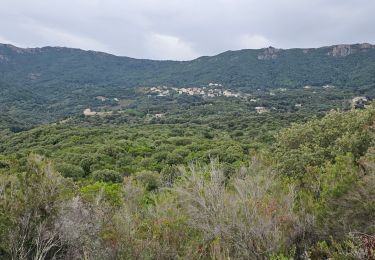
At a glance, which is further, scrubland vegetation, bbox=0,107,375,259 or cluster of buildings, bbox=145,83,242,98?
cluster of buildings, bbox=145,83,242,98

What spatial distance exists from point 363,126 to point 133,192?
12.8 meters

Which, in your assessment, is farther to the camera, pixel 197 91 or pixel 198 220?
pixel 197 91

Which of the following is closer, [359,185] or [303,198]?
[359,185]

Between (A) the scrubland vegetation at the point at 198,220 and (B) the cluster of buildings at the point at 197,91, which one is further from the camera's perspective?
(B) the cluster of buildings at the point at 197,91

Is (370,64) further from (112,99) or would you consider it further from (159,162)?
(159,162)

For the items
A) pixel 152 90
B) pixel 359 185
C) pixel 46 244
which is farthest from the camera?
pixel 152 90

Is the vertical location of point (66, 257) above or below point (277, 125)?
above

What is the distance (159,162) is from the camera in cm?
5031

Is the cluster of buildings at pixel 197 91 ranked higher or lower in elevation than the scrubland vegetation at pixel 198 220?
lower

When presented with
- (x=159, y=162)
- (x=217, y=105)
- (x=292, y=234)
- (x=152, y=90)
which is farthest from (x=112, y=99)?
(x=292, y=234)

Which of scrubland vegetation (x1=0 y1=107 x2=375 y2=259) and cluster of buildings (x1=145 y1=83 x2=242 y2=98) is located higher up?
scrubland vegetation (x1=0 y1=107 x2=375 y2=259)

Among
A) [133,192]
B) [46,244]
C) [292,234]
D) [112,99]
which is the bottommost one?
[112,99]

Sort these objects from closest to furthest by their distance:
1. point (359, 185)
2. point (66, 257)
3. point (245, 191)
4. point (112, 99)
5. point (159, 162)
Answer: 1. point (66, 257)
2. point (359, 185)
3. point (245, 191)
4. point (159, 162)
5. point (112, 99)

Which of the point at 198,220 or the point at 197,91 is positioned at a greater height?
the point at 198,220
